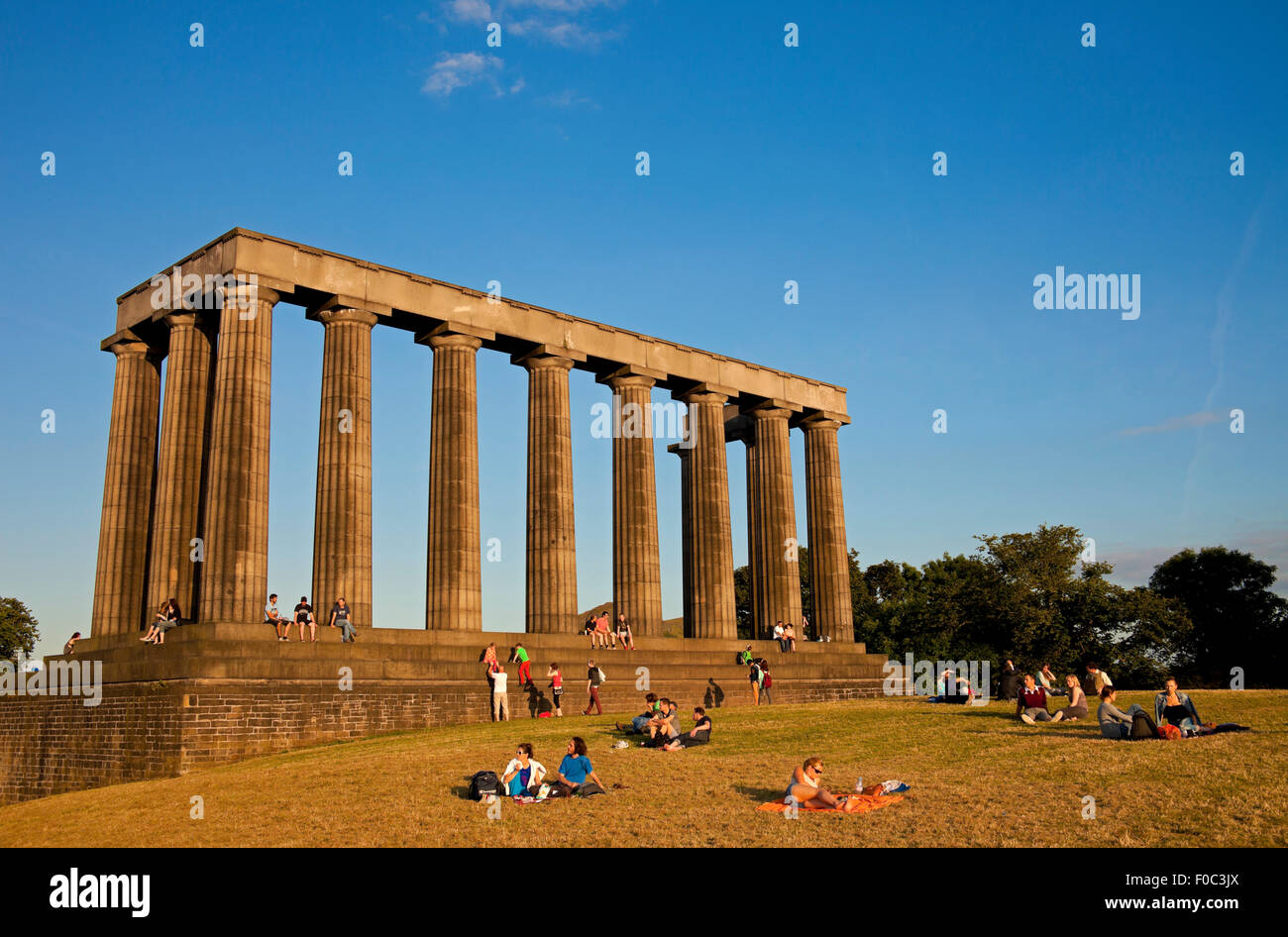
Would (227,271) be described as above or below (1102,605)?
above

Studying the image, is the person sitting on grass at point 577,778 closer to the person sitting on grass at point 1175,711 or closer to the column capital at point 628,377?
the person sitting on grass at point 1175,711

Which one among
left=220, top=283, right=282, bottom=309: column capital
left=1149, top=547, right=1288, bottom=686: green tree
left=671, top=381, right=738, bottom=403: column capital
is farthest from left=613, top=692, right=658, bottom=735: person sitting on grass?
left=1149, top=547, right=1288, bottom=686: green tree

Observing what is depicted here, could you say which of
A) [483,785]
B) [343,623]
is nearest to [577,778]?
[483,785]

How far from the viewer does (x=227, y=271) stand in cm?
4191

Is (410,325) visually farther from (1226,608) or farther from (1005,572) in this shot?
(1226,608)

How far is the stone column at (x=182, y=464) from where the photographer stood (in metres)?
43.2

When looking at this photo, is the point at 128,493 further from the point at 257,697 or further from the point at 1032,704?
the point at 1032,704

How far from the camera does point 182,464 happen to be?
43.7m

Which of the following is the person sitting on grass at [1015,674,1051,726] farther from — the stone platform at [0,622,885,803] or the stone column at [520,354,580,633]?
the stone column at [520,354,580,633]

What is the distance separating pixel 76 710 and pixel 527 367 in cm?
2364

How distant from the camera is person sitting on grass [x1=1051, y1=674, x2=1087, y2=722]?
1168 inches

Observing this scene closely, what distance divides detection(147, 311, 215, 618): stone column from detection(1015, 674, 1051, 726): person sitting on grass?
100 feet

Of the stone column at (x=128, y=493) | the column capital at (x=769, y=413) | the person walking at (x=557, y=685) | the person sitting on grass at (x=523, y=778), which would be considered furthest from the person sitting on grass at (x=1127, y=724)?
the stone column at (x=128, y=493)
